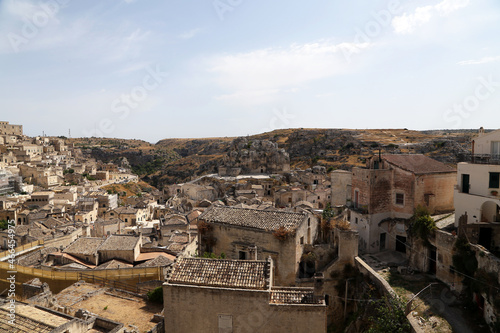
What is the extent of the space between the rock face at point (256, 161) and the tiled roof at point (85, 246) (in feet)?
176

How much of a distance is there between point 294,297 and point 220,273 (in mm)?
2886

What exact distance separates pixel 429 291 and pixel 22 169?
82939 millimetres

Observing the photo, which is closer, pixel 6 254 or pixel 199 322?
pixel 199 322

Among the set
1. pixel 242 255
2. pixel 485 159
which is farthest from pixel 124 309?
pixel 485 159

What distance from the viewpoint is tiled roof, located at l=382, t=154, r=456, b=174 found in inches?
849

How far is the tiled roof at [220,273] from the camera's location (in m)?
11.2

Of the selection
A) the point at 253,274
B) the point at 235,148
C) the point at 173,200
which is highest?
the point at 235,148

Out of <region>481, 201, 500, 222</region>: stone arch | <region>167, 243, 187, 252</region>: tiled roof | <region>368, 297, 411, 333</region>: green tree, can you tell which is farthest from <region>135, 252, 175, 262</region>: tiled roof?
<region>481, 201, 500, 222</region>: stone arch

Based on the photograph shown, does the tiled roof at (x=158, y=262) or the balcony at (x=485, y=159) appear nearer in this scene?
the balcony at (x=485, y=159)

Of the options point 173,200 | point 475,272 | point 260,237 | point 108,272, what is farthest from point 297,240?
point 173,200

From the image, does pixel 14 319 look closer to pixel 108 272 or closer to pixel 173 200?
pixel 108 272

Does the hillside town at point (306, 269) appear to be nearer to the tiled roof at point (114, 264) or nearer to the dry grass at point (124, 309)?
the dry grass at point (124, 309)

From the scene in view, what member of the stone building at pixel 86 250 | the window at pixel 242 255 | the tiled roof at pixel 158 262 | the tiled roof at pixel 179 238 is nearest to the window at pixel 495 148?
the window at pixel 242 255

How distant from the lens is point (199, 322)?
11.2m
